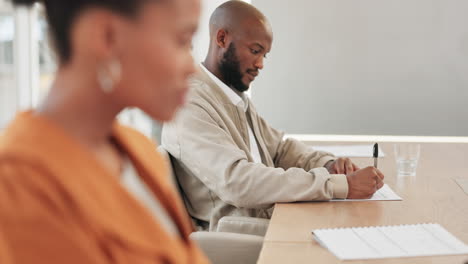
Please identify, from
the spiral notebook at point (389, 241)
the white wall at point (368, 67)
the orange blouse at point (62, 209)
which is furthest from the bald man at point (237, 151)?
the white wall at point (368, 67)

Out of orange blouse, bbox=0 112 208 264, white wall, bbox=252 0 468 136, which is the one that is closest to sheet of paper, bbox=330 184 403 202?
orange blouse, bbox=0 112 208 264

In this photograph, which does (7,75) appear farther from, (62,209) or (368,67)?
(62,209)

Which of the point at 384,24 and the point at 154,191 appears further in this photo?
the point at 384,24

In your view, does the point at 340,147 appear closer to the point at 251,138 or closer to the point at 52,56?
the point at 251,138

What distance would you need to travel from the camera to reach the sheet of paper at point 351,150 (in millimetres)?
2877

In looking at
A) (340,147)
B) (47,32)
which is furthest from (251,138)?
(47,32)

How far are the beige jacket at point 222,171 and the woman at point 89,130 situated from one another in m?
1.32

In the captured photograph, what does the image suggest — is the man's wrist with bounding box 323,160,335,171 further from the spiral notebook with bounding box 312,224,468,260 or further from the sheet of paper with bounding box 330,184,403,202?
the spiral notebook with bounding box 312,224,468,260

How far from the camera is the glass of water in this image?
249 centimetres

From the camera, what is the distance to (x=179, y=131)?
2.17 meters

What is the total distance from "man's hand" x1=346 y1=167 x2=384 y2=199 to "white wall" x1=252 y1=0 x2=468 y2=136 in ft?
11.2

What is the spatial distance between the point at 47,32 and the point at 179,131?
4.94ft

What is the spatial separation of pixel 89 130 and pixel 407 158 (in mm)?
2008

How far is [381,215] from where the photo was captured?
1847 mm
